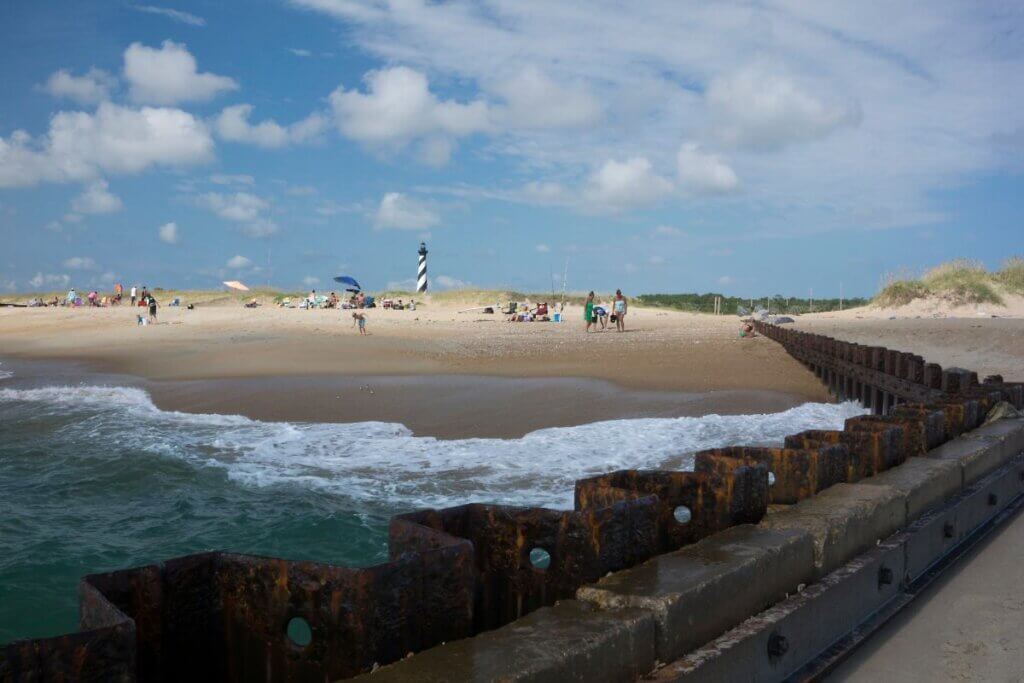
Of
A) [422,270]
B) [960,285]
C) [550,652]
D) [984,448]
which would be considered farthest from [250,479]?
[422,270]

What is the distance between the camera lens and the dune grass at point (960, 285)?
35125 mm

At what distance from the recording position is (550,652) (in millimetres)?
2166

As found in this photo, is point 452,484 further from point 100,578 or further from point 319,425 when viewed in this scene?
point 100,578

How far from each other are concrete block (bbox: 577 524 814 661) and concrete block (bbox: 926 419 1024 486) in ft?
6.93

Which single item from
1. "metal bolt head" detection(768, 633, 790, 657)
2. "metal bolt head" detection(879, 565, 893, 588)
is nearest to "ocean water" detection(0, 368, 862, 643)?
"metal bolt head" detection(879, 565, 893, 588)

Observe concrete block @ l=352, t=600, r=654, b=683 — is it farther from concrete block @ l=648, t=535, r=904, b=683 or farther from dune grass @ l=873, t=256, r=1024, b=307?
dune grass @ l=873, t=256, r=1024, b=307

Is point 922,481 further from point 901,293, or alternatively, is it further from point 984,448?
point 901,293

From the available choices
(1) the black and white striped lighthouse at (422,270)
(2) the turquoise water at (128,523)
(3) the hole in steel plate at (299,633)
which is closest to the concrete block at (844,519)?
(3) the hole in steel plate at (299,633)

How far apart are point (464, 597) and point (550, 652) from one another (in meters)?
0.29

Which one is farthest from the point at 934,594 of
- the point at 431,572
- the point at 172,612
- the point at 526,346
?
the point at 526,346

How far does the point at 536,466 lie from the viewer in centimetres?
970

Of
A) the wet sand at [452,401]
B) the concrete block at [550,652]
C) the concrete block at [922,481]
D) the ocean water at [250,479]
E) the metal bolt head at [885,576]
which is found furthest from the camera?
the wet sand at [452,401]

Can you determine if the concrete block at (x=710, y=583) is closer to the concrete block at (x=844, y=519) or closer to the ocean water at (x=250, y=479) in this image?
the concrete block at (x=844, y=519)

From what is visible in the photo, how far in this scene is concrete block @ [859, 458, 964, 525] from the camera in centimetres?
408
